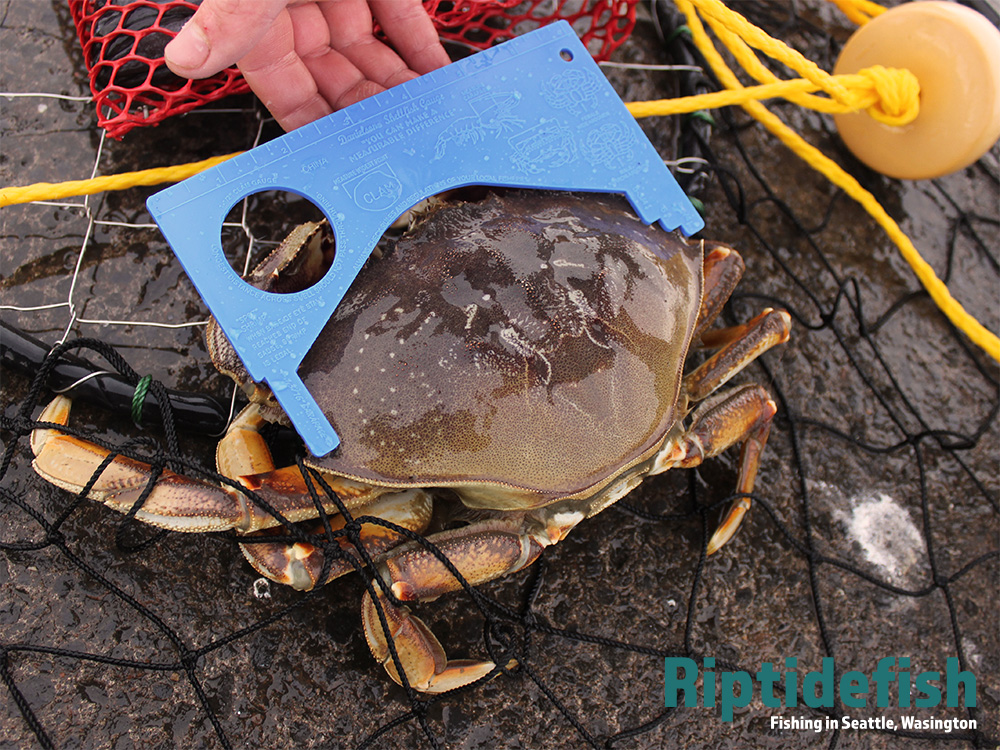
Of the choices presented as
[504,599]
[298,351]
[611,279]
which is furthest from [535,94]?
[504,599]

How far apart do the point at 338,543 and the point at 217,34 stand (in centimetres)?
107

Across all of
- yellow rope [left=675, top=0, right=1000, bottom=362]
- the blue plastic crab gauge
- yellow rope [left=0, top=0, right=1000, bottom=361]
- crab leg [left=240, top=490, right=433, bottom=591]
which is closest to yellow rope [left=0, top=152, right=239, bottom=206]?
yellow rope [left=0, top=0, right=1000, bottom=361]

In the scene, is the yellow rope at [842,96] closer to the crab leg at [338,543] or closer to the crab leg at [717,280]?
the crab leg at [717,280]

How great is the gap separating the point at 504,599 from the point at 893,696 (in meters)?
1.11

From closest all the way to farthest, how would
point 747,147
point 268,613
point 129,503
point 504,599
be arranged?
point 129,503, point 268,613, point 504,599, point 747,147

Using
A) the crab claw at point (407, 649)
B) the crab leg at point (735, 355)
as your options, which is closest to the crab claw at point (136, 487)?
the crab claw at point (407, 649)

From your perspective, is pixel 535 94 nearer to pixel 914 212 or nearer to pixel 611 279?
pixel 611 279

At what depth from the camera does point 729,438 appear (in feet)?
5.96

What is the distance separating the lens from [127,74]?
71.0 inches

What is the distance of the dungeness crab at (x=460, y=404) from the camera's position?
4.99ft

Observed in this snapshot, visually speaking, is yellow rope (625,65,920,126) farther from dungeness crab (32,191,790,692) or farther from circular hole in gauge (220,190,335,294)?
circular hole in gauge (220,190,335,294)

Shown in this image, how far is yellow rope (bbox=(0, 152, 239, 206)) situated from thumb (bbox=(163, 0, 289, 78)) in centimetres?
31

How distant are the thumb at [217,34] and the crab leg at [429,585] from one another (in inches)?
43.2

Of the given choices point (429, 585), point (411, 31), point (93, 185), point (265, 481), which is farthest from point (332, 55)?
point (429, 585)
